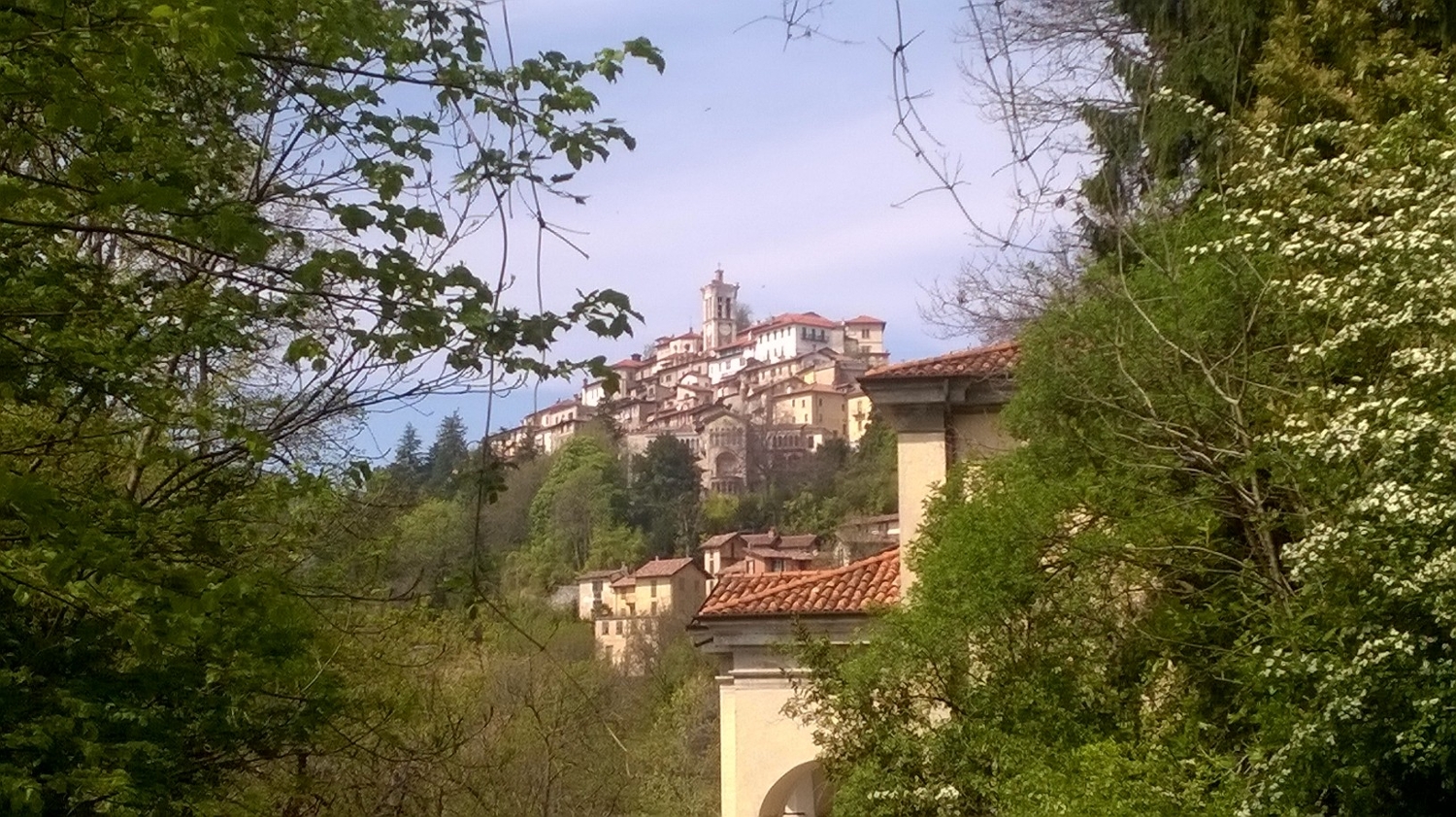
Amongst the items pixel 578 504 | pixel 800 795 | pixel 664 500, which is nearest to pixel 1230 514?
pixel 800 795

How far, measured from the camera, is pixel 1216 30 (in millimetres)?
11008

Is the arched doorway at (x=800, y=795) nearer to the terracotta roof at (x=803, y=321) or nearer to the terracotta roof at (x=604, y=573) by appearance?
the terracotta roof at (x=604, y=573)

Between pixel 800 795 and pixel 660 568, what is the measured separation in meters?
36.8

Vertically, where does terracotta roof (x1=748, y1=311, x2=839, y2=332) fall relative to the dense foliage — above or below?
above

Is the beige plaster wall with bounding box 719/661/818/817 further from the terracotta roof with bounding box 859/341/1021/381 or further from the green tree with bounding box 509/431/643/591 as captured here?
the green tree with bounding box 509/431/643/591

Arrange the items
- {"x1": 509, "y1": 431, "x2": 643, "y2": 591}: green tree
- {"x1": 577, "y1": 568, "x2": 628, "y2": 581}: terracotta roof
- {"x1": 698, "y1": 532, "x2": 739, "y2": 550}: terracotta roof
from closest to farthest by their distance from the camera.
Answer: {"x1": 509, "y1": 431, "x2": 643, "y2": 591}: green tree < {"x1": 577, "y1": 568, "x2": 628, "y2": 581}: terracotta roof < {"x1": 698, "y1": 532, "x2": 739, "y2": 550}: terracotta roof

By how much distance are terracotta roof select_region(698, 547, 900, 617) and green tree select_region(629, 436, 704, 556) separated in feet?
138

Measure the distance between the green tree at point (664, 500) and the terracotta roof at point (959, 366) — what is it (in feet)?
142

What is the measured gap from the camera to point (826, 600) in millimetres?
13484

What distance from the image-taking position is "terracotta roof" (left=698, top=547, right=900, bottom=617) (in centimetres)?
1330

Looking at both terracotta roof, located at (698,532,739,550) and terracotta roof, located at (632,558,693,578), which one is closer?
terracotta roof, located at (632,558,693,578)

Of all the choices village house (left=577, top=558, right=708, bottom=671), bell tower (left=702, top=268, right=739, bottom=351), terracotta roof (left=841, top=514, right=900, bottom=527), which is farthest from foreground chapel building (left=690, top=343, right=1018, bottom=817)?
bell tower (left=702, top=268, right=739, bottom=351)

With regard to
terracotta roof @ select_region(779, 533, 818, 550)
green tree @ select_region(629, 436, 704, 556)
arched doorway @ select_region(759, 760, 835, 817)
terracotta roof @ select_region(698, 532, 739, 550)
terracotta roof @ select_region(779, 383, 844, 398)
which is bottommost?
arched doorway @ select_region(759, 760, 835, 817)

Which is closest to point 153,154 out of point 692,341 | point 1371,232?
point 1371,232
